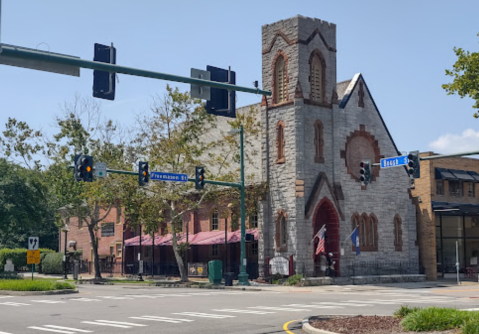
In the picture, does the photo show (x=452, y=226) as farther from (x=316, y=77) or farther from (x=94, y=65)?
(x=94, y=65)

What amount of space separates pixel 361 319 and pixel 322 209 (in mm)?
26765

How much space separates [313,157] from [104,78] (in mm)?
27789

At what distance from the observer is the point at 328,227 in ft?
142

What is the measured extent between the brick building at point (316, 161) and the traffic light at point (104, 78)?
86.4ft

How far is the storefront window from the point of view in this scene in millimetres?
51094

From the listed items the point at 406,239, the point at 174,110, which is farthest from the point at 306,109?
the point at 406,239

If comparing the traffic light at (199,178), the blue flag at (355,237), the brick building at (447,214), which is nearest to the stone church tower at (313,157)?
the blue flag at (355,237)

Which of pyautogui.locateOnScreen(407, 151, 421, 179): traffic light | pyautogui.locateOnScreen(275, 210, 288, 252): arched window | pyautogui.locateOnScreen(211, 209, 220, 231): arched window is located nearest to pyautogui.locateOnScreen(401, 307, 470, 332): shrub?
pyautogui.locateOnScreen(407, 151, 421, 179): traffic light

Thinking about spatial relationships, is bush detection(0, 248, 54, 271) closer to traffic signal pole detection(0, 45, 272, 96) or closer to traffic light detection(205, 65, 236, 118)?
traffic light detection(205, 65, 236, 118)

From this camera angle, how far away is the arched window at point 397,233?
154ft

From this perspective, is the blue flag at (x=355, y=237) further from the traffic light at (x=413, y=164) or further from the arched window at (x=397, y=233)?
the traffic light at (x=413, y=164)

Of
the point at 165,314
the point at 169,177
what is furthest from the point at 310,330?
the point at 169,177

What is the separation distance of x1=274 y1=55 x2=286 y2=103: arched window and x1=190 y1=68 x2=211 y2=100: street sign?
83.6 ft

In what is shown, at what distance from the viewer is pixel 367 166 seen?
29.6 metres
